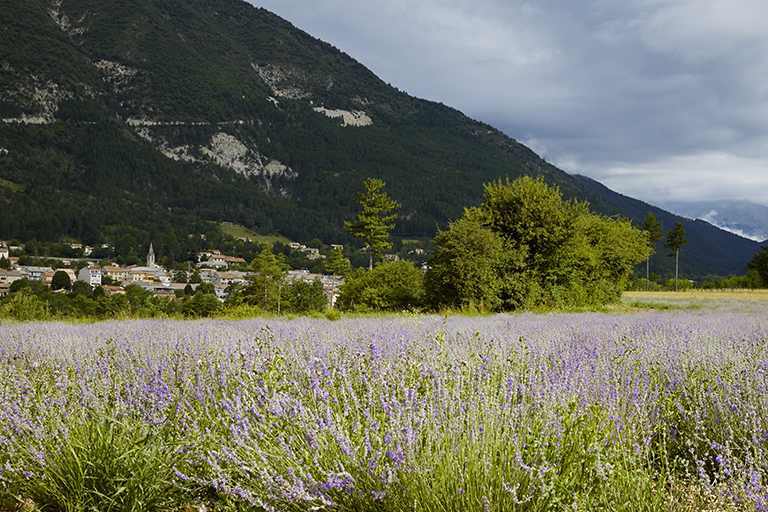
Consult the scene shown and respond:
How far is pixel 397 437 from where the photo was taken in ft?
6.52

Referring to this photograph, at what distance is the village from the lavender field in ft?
232

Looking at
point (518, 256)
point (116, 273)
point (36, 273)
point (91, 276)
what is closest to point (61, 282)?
point (91, 276)

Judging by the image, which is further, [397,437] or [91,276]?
[91,276]

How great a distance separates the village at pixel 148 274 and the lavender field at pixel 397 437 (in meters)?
70.7

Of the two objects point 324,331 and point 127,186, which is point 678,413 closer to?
point 324,331

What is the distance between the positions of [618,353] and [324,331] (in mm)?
3137

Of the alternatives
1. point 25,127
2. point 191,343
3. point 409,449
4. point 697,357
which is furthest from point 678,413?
point 25,127

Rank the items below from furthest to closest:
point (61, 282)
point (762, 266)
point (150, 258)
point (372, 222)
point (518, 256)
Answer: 1. point (150, 258)
2. point (61, 282)
3. point (762, 266)
4. point (372, 222)
5. point (518, 256)

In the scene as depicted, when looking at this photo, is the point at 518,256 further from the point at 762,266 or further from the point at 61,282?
the point at 61,282

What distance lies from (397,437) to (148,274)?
115 metres

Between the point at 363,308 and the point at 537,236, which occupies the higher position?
the point at 537,236

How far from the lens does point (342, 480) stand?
190 cm

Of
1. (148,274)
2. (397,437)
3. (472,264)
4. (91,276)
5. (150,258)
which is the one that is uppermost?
(472,264)

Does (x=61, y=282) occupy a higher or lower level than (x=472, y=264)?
lower
